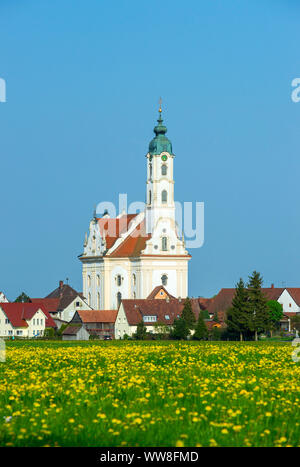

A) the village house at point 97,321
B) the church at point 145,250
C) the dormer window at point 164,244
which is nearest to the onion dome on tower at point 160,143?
the church at point 145,250

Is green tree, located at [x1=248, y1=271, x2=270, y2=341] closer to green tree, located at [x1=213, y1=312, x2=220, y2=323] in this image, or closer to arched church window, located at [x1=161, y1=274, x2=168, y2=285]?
green tree, located at [x1=213, y1=312, x2=220, y2=323]

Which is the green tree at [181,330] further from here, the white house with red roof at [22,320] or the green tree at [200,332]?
the white house with red roof at [22,320]

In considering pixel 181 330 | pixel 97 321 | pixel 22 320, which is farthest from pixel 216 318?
pixel 22 320

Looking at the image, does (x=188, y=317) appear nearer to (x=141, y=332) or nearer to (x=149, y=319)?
(x=141, y=332)

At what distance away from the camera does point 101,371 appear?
24.8 metres

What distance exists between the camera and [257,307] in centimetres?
9300

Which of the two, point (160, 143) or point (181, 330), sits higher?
point (160, 143)

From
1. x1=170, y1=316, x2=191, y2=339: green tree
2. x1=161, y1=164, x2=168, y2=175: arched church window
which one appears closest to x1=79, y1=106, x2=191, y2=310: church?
x1=161, y1=164, x2=168, y2=175: arched church window

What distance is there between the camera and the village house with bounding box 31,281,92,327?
140 meters

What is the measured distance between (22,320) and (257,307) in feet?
118

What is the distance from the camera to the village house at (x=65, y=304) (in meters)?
140
